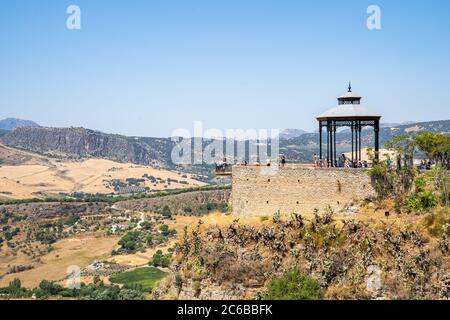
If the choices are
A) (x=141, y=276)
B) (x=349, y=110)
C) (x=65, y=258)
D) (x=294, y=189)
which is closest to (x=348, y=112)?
(x=349, y=110)

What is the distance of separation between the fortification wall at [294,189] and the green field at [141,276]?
203 ft

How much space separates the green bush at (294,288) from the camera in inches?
1003

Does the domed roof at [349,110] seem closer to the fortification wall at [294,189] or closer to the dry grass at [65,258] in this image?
the fortification wall at [294,189]

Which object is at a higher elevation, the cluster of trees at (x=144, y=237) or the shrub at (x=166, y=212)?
the shrub at (x=166, y=212)

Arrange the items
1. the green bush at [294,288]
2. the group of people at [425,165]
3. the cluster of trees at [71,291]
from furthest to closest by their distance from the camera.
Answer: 1. the cluster of trees at [71,291]
2. the group of people at [425,165]
3. the green bush at [294,288]

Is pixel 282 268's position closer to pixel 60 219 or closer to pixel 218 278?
pixel 218 278

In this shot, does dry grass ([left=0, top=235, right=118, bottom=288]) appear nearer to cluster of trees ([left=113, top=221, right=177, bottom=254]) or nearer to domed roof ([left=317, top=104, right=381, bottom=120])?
cluster of trees ([left=113, top=221, right=177, bottom=254])

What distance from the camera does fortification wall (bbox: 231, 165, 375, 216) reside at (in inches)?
1142

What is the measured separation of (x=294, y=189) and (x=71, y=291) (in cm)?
6851

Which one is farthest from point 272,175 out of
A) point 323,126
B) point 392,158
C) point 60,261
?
point 60,261

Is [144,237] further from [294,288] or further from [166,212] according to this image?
[294,288]

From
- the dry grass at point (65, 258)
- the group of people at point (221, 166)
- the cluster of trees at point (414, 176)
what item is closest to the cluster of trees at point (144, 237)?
the dry grass at point (65, 258)

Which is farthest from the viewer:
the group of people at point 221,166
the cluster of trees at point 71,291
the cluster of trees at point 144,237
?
the cluster of trees at point 144,237

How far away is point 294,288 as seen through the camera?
25750 millimetres
